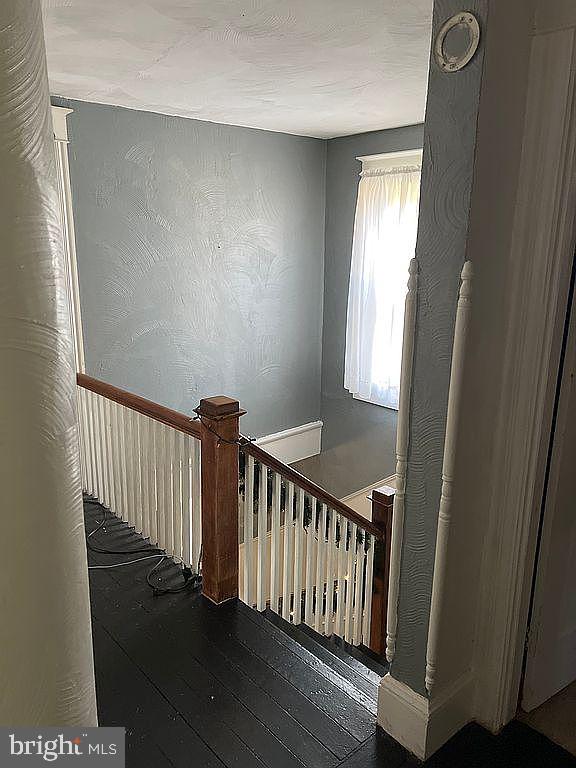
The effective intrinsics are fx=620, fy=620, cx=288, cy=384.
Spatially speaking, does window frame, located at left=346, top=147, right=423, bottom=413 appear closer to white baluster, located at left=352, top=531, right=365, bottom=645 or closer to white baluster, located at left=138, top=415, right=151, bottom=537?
white baluster, located at left=352, top=531, right=365, bottom=645

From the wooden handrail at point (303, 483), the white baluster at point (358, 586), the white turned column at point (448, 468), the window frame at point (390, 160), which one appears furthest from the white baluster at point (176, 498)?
the window frame at point (390, 160)

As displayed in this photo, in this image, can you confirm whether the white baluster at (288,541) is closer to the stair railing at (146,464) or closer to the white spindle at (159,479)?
the stair railing at (146,464)

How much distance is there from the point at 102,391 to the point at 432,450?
192 centimetres

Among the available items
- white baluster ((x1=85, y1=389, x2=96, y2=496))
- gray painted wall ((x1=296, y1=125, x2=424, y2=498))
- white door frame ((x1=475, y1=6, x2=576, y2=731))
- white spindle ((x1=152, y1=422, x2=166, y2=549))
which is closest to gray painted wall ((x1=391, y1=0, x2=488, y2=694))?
white door frame ((x1=475, y1=6, x2=576, y2=731))

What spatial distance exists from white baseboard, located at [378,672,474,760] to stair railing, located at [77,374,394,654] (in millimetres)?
893

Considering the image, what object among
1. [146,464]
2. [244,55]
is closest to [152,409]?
[146,464]

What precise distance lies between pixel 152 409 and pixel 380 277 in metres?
2.72

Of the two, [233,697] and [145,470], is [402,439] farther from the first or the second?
[145,470]

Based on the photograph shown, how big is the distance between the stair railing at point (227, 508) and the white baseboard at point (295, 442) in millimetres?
2199

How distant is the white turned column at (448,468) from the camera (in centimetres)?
157

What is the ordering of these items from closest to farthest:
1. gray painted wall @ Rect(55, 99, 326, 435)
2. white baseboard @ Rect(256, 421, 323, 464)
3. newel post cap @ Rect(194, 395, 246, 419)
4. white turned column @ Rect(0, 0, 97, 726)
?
white turned column @ Rect(0, 0, 97, 726), newel post cap @ Rect(194, 395, 246, 419), gray painted wall @ Rect(55, 99, 326, 435), white baseboard @ Rect(256, 421, 323, 464)

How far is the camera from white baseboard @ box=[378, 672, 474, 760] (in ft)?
6.02

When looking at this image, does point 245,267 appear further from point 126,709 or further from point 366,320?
point 126,709
